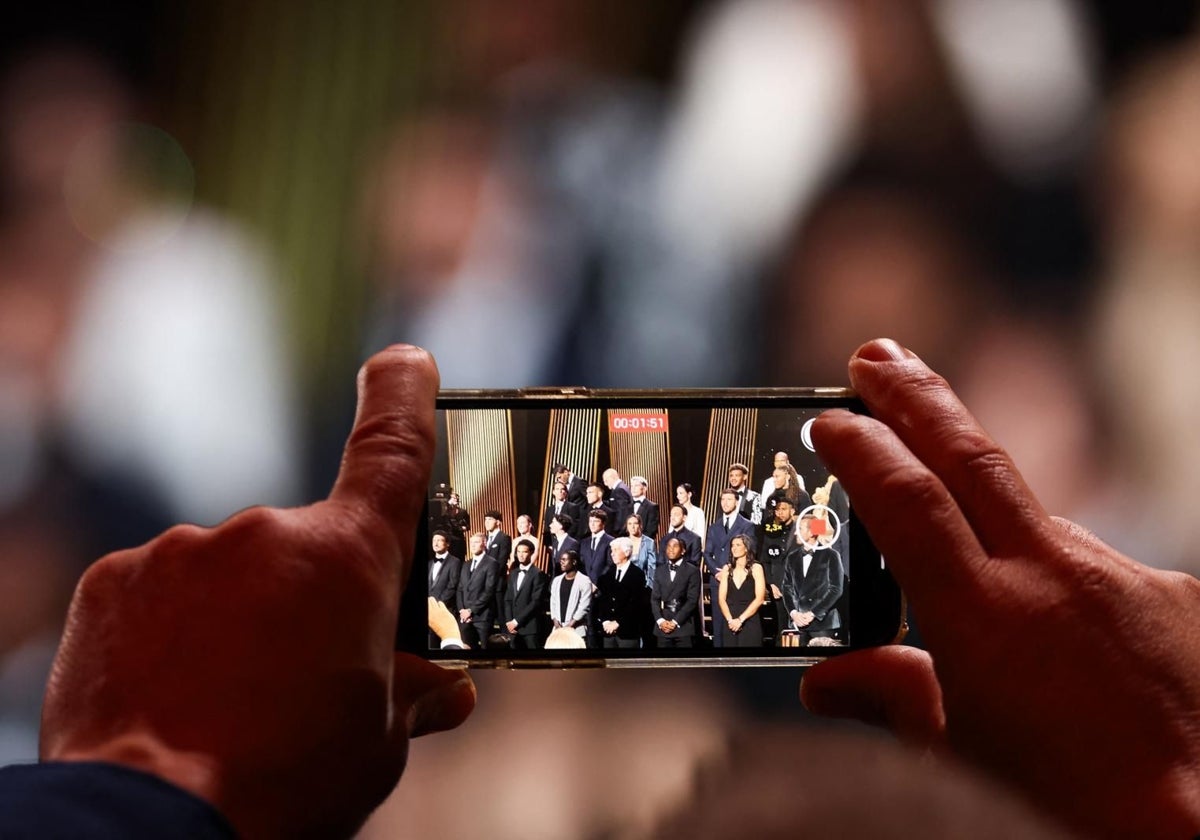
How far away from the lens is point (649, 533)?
756 millimetres

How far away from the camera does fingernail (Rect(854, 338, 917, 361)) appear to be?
0.71 metres

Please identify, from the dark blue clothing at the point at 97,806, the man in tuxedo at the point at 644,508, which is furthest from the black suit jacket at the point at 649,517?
the dark blue clothing at the point at 97,806

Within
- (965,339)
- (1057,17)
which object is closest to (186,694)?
(965,339)

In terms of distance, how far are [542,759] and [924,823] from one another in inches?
28.0

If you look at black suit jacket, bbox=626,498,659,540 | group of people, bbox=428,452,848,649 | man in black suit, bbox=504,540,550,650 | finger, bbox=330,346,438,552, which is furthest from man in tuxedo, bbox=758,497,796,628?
finger, bbox=330,346,438,552

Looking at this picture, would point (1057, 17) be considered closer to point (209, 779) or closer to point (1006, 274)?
point (1006, 274)

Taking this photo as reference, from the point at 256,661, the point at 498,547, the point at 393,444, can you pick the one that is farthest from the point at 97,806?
the point at 498,547

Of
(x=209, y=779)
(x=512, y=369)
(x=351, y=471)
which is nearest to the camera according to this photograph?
(x=209, y=779)

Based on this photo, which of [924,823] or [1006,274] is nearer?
[924,823]

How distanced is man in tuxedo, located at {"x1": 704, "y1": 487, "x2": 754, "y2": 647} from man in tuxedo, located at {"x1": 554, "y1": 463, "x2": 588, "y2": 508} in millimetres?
128

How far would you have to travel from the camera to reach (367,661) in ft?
1.72

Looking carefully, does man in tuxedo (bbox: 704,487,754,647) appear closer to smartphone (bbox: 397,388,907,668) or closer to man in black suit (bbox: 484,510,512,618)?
smartphone (bbox: 397,388,907,668)

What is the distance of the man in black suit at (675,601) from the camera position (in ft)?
2.45

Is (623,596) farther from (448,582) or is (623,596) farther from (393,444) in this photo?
(393,444)
